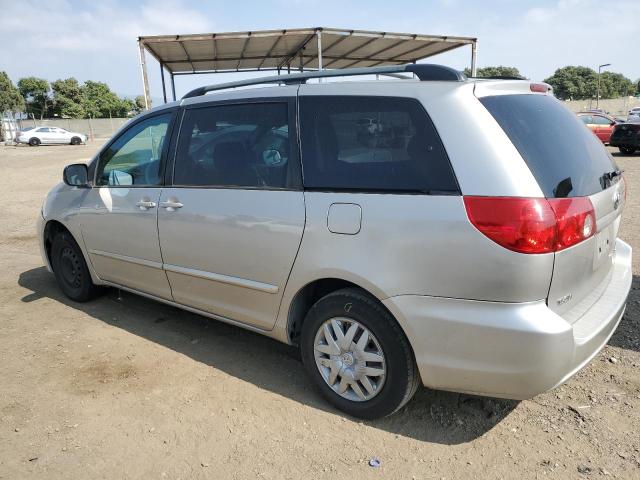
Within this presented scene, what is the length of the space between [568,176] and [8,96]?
5965cm

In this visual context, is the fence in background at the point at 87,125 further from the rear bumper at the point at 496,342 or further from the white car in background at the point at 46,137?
the rear bumper at the point at 496,342

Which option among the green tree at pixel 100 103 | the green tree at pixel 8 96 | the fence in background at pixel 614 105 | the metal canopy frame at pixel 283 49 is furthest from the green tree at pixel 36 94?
the fence in background at pixel 614 105

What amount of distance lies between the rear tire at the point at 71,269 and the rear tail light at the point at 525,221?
3.60 m

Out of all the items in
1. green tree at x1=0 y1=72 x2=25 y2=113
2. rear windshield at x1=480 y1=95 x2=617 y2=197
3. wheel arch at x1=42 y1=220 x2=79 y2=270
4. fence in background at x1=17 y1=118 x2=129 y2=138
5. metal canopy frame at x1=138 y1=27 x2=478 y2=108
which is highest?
green tree at x1=0 y1=72 x2=25 y2=113

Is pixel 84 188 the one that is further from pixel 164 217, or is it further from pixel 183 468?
pixel 183 468

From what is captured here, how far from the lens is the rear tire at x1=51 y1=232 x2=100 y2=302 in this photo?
4.42m

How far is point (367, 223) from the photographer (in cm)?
241

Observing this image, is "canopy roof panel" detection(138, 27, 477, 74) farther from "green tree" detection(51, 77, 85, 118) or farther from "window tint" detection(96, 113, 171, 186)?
"green tree" detection(51, 77, 85, 118)

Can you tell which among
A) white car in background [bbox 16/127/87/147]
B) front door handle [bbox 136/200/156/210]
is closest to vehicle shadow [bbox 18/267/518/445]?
front door handle [bbox 136/200/156/210]

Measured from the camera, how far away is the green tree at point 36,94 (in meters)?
61.0

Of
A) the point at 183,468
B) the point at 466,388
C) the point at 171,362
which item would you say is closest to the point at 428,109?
the point at 466,388

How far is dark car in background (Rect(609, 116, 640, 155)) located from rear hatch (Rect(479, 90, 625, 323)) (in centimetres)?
1526

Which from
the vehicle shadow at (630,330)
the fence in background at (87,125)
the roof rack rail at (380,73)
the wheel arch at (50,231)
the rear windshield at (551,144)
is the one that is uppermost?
the fence in background at (87,125)

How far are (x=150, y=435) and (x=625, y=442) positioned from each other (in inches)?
96.2
